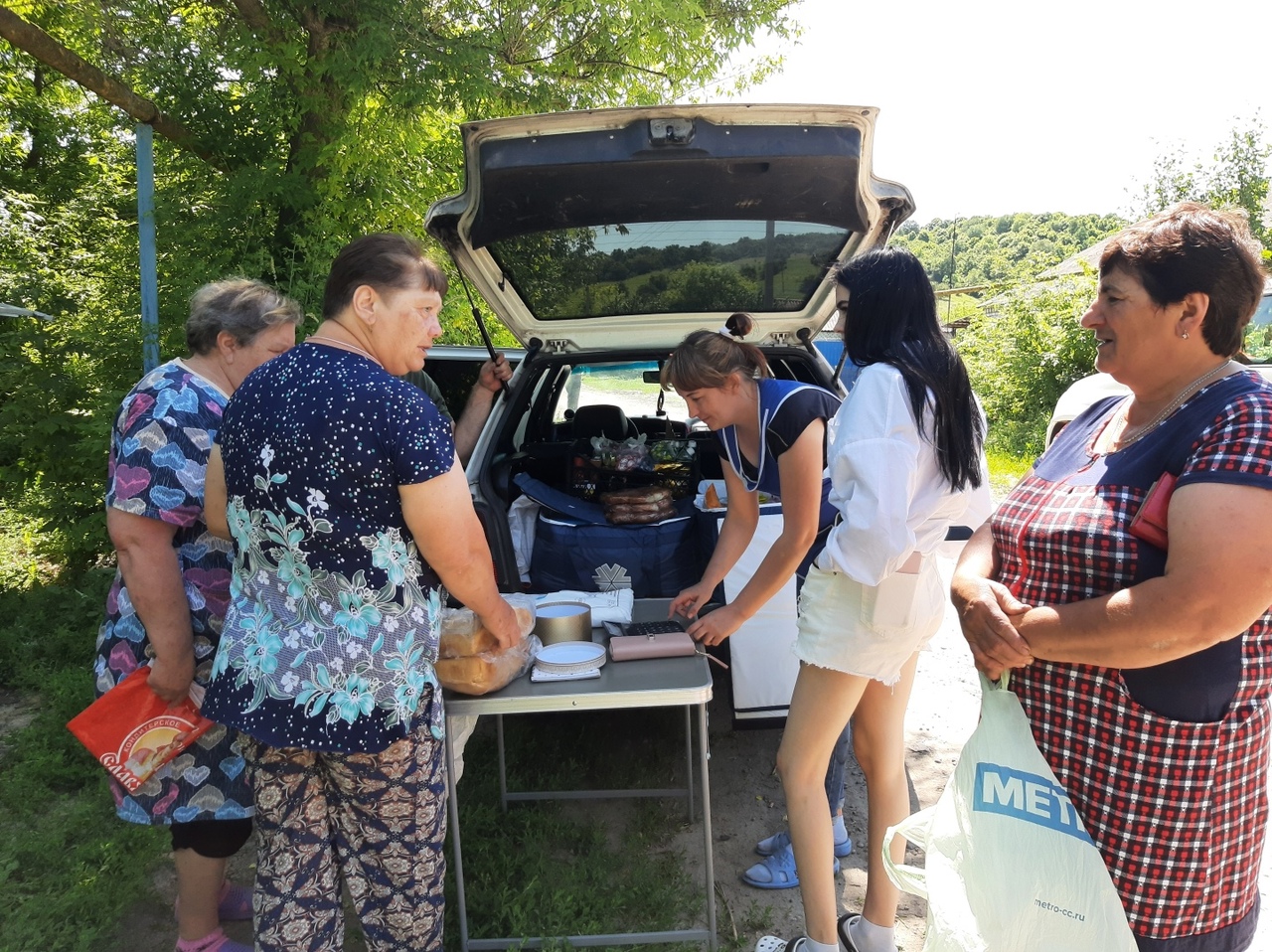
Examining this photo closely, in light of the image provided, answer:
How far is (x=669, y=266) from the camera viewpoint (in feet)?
10.4

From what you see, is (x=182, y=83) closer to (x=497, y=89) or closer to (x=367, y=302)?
(x=497, y=89)

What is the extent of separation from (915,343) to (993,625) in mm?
642

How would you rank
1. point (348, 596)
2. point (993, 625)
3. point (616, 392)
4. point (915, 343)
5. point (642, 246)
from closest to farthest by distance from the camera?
point (993, 625)
point (348, 596)
point (915, 343)
point (642, 246)
point (616, 392)

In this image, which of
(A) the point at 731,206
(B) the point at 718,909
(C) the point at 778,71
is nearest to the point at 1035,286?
(C) the point at 778,71

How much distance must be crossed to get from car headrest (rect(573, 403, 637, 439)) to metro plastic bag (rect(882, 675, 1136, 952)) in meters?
3.12

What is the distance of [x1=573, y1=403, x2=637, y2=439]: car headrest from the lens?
438 cm

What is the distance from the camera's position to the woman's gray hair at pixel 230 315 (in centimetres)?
207

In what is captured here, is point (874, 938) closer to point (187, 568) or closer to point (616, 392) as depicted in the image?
point (187, 568)

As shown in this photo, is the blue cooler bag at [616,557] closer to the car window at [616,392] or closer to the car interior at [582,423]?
the car interior at [582,423]

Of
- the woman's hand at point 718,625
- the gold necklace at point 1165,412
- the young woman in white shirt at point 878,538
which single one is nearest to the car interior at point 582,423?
the woman's hand at point 718,625

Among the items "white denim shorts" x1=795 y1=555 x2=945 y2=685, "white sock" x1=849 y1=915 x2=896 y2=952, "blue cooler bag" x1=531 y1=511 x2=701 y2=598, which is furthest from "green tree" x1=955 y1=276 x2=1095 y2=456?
"white denim shorts" x1=795 y1=555 x2=945 y2=685

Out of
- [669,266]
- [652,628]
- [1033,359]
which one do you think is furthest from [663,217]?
[1033,359]

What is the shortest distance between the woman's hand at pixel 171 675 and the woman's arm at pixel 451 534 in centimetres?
72

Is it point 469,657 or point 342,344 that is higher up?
point 342,344
